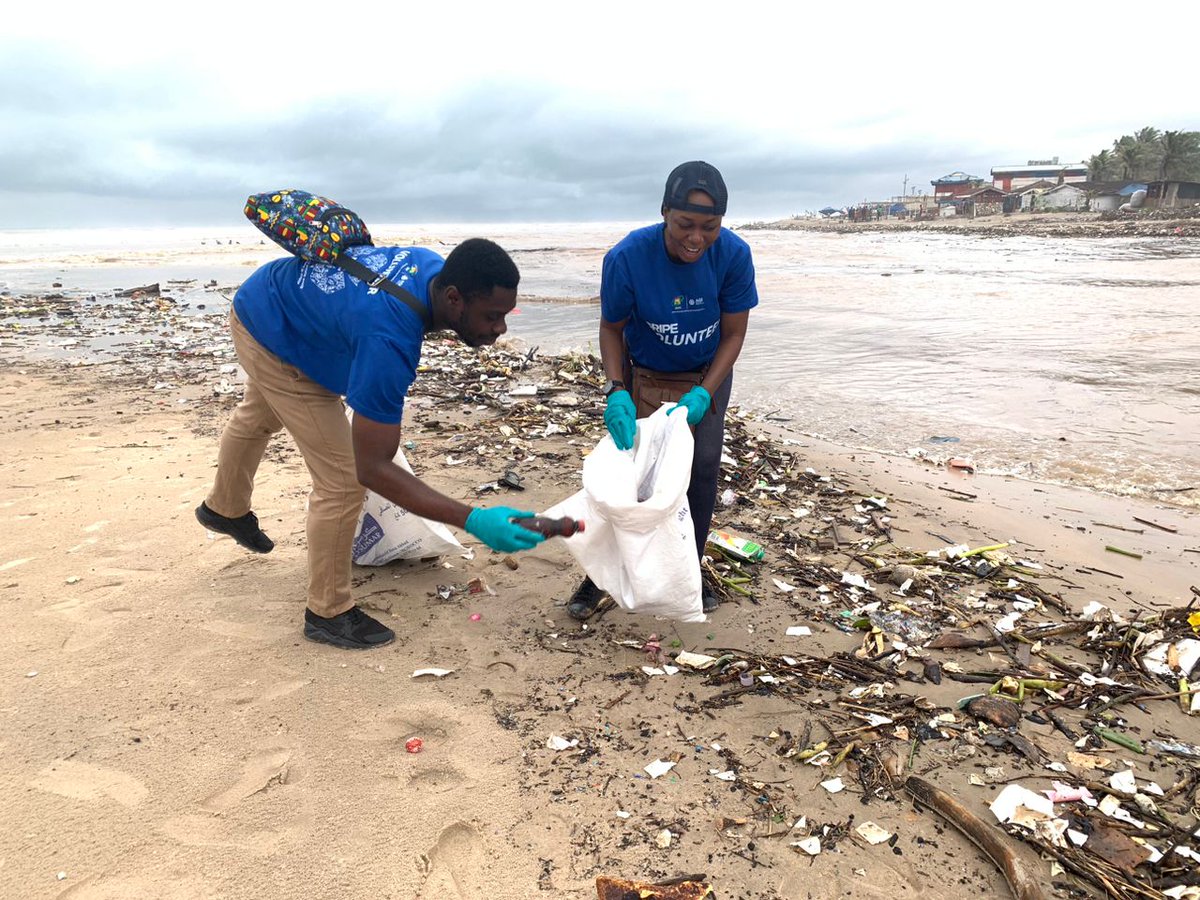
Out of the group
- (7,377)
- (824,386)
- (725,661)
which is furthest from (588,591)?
(7,377)

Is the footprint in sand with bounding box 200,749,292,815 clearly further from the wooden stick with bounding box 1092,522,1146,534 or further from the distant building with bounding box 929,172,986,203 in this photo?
the distant building with bounding box 929,172,986,203

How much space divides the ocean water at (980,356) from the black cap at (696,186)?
12.8 feet

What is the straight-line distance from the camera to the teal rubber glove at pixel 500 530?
2262 millimetres

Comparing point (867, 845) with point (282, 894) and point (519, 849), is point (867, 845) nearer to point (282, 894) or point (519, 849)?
point (519, 849)

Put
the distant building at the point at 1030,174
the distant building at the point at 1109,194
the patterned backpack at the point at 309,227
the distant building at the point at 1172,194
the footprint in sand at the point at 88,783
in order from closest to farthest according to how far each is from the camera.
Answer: the footprint in sand at the point at 88,783 < the patterned backpack at the point at 309,227 < the distant building at the point at 1172,194 < the distant building at the point at 1109,194 < the distant building at the point at 1030,174

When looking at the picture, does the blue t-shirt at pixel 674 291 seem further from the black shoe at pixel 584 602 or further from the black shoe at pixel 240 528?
the black shoe at pixel 240 528

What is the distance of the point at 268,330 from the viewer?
102 inches

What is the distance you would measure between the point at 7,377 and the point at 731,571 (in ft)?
27.1

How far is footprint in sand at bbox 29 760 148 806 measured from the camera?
6.74 feet

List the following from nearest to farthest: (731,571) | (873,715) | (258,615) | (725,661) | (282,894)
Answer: (282,894), (873,715), (725,661), (258,615), (731,571)

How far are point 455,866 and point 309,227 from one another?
6.69ft

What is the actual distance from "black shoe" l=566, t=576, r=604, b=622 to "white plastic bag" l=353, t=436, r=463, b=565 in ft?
2.37

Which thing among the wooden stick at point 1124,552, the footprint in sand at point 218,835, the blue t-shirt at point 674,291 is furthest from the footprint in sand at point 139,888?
the wooden stick at point 1124,552

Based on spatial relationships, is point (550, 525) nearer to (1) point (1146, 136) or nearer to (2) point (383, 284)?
(2) point (383, 284)
